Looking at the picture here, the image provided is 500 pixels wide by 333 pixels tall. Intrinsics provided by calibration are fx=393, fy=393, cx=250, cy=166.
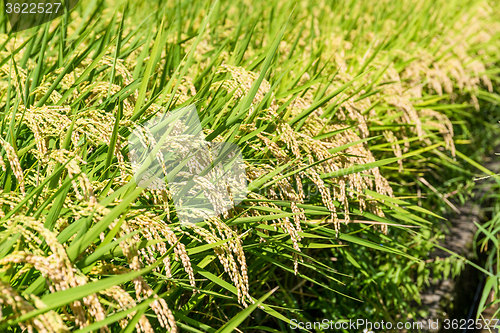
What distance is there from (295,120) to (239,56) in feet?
1.76

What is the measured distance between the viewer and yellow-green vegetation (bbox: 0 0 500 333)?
90cm

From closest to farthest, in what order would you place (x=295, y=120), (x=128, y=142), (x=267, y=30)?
(x=128, y=142), (x=295, y=120), (x=267, y=30)

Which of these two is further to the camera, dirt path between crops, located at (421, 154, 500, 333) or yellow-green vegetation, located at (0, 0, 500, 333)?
dirt path between crops, located at (421, 154, 500, 333)

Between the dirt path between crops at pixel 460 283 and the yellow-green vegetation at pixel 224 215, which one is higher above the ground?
the yellow-green vegetation at pixel 224 215

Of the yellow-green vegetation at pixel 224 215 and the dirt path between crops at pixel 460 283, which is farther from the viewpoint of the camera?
the dirt path between crops at pixel 460 283

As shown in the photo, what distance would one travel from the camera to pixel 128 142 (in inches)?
47.6

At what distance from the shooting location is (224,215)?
3.97ft

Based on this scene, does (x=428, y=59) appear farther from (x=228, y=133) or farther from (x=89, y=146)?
(x=89, y=146)

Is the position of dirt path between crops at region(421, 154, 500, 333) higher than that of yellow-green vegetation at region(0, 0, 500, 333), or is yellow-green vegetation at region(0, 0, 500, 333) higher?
yellow-green vegetation at region(0, 0, 500, 333)

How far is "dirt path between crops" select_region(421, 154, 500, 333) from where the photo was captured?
2.24 meters

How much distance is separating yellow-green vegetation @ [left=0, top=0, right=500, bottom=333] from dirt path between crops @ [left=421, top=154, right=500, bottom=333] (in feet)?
0.33

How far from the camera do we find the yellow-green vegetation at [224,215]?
90 centimetres

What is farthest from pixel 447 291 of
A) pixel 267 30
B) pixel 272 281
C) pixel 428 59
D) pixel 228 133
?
pixel 267 30

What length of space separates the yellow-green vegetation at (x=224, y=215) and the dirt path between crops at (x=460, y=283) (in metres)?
0.10
